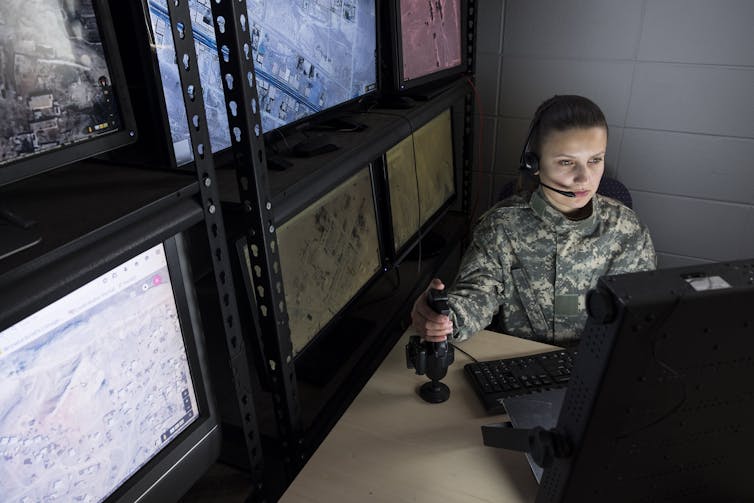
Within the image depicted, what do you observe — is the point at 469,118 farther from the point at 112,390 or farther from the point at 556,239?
the point at 112,390

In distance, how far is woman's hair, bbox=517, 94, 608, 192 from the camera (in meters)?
1.42

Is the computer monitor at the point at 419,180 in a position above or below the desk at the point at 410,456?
above

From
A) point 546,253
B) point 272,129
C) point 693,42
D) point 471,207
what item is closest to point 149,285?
point 272,129

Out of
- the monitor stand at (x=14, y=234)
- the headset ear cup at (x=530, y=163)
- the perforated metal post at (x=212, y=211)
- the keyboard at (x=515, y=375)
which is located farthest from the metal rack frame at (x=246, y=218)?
the headset ear cup at (x=530, y=163)

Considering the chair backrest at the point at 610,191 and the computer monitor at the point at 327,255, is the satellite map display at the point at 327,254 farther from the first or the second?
the chair backrest at the point at 610,191

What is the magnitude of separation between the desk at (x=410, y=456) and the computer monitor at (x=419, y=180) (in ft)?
1.60

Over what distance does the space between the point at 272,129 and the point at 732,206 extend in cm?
175

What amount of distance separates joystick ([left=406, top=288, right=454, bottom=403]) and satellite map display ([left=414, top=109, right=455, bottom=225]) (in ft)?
2.24

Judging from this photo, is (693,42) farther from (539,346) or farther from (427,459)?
(427,459)

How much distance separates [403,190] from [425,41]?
1.50 feet

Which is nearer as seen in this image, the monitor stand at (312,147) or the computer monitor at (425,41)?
the monitor stand at (312,147)

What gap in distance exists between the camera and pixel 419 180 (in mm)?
1708

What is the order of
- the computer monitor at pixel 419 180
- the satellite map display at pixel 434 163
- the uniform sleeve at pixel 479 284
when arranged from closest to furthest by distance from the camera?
the uniform sleeve at pixel 479 284 → the computer monitor at pixel 419 180 → the satellite map display at pixel 434 163

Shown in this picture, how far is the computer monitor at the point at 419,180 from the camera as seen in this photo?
1524 millimetres
